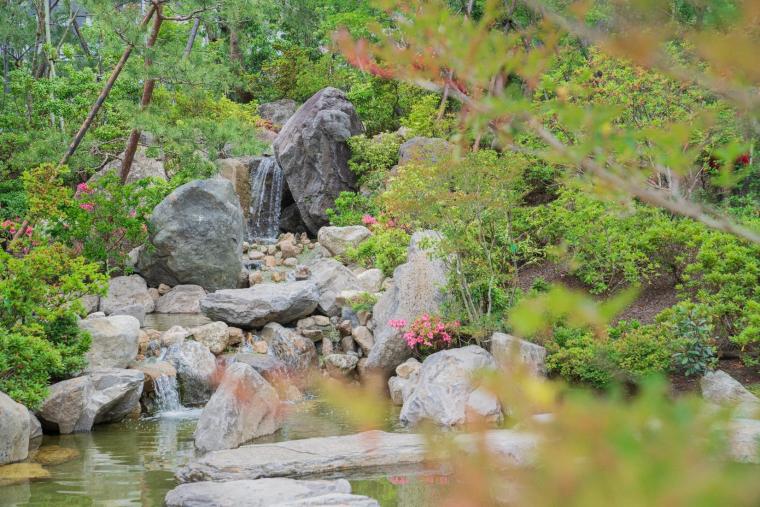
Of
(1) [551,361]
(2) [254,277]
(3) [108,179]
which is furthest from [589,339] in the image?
(3) [108,179]

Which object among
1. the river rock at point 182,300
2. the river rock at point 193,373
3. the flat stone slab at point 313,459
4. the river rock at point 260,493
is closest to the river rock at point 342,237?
the river rock at point 182,300

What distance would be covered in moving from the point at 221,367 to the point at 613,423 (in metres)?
8.23

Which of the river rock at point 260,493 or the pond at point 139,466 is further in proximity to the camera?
the pond at point 139,466

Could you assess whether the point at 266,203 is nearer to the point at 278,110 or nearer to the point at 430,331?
the point at 278,110

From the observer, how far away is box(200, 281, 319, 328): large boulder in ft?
33.2

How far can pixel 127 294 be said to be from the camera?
1173cm

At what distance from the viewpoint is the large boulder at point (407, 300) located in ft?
29.5

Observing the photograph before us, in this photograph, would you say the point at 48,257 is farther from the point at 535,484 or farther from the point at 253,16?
the point at 535,484

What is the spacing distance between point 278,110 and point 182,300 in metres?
11.1

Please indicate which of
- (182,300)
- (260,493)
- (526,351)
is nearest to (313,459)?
(260,493)

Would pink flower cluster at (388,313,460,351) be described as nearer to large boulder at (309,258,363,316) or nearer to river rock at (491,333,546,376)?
river rock at (491,333,546,376)

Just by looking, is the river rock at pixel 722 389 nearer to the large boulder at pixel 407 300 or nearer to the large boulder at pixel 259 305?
the large boulder at pixel 407 300

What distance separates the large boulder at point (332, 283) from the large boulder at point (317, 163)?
14.1 ft

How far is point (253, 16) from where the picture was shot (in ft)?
37.0
